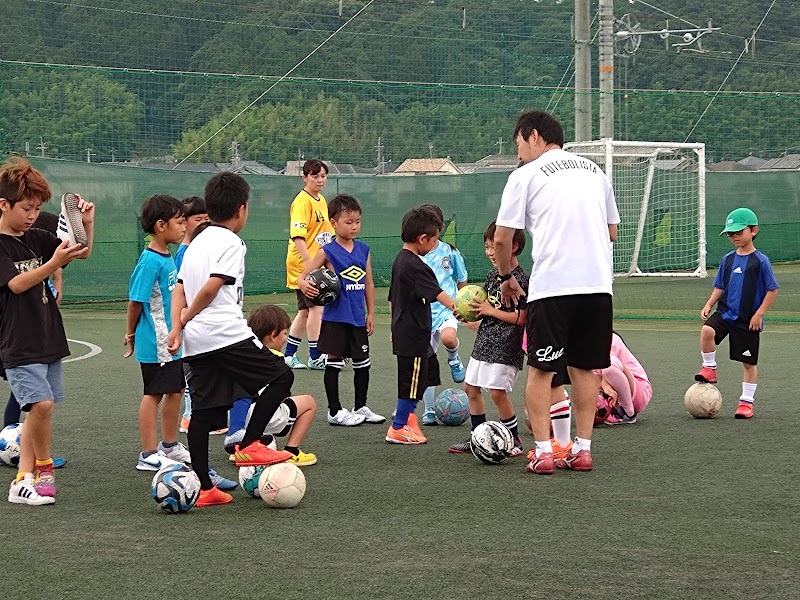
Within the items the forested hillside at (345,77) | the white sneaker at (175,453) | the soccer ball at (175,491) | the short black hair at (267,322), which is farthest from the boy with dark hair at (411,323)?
the forested hillside at (345,77)

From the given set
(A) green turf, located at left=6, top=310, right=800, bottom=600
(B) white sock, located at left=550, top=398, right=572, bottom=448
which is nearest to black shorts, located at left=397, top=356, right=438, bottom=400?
(A) green turf, located at left=6, top=310, right=800, bottom=600

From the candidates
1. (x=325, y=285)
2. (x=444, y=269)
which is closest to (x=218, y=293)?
(x=325, y=285)

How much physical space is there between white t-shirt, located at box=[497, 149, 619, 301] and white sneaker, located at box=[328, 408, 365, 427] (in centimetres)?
228

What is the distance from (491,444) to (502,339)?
691 millimetres

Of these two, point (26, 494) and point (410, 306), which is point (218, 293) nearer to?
point (26, 494)

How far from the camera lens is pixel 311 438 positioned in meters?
7.93

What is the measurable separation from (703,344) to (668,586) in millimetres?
4923

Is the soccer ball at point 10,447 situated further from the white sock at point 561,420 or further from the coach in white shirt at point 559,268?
the white sock at point 561,420

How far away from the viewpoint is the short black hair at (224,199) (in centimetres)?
607

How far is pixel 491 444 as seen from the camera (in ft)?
22.3

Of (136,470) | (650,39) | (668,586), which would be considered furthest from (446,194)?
(650,39)

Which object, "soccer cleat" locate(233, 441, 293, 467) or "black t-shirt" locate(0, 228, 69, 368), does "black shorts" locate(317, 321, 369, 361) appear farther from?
"black t-shirt" locate(0, 228, 69, 368)

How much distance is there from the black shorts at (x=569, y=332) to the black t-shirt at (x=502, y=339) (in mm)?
529

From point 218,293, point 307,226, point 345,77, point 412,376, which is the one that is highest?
point 345,77
